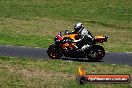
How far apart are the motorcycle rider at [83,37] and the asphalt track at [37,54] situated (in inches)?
48.0

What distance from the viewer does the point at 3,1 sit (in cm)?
5609

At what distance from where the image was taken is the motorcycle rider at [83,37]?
20984mm

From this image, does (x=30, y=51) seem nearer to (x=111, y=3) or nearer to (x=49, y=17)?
(x=49, y=17)

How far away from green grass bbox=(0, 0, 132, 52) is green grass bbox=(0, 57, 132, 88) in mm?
6223

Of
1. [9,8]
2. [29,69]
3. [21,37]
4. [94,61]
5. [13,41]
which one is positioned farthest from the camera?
[9,8]

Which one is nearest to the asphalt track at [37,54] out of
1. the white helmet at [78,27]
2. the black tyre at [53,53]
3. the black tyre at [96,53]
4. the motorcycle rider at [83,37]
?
the black tyre at [96,53]

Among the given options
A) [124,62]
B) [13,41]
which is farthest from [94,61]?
[13,41]

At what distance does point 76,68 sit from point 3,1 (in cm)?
3935

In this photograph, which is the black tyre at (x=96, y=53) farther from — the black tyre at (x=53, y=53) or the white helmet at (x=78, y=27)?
the black tyre at (x=53, y=53)

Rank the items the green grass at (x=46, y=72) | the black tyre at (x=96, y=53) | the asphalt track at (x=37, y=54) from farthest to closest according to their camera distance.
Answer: the asphalt track at (x=37, y=54) → the black tyre at (x=96, y=53) → the green grass at (x=46, y=72)

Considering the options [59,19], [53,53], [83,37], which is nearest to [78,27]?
[83,37]

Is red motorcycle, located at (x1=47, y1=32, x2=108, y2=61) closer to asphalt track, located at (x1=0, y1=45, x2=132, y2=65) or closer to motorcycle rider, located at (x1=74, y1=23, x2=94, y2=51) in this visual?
motorcycle rider, located at (x1=74, y1=23, x2=94, y2=51)

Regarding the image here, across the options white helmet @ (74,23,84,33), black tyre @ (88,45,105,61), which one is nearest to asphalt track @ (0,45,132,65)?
black tyre @ (88,45,105,61)

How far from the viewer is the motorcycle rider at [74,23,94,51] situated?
826 inches
